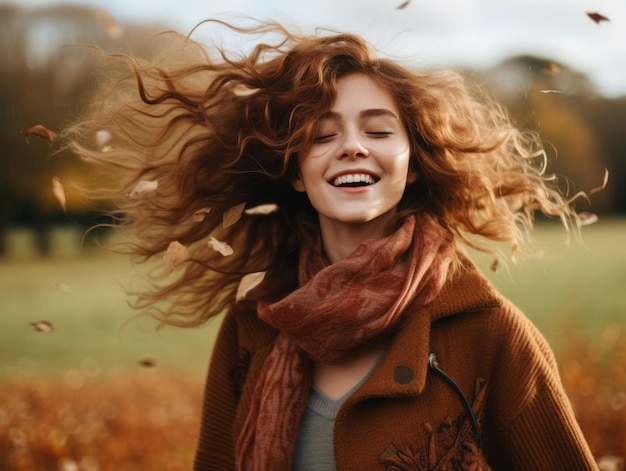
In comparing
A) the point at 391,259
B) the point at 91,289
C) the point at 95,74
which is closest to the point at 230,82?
the point at 95,74

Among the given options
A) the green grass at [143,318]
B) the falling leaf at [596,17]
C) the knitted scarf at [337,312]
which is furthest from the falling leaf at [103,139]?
the green grass at [143,318]

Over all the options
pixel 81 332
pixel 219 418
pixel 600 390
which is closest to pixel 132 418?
pixel 219 418

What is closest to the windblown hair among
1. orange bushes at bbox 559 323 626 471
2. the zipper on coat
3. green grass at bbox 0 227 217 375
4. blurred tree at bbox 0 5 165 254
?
the zipper on coat

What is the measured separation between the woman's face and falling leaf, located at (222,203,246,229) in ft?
1.64

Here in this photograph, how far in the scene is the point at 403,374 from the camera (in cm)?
225

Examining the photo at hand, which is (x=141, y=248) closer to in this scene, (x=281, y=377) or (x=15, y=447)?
(x=281, y=377)

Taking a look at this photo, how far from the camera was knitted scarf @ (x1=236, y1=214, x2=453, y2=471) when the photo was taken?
7.62 feet

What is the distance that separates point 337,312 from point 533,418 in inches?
26.8

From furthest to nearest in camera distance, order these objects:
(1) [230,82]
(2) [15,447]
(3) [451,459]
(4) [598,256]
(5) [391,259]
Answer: (4) [598,256] → (2) [15,447] → (1) [230,82] → (5) [391,259] → (3) [451,459]

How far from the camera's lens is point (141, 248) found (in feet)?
9.89

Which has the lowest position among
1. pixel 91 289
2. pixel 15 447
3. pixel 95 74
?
pixel 91 289

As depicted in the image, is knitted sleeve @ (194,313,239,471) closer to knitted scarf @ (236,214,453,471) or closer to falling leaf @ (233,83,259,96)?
knitted scarf @ (236,214,453,471)

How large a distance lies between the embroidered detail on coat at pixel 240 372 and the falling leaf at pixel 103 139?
101 centimetres

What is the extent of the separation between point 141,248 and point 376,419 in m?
1.27
